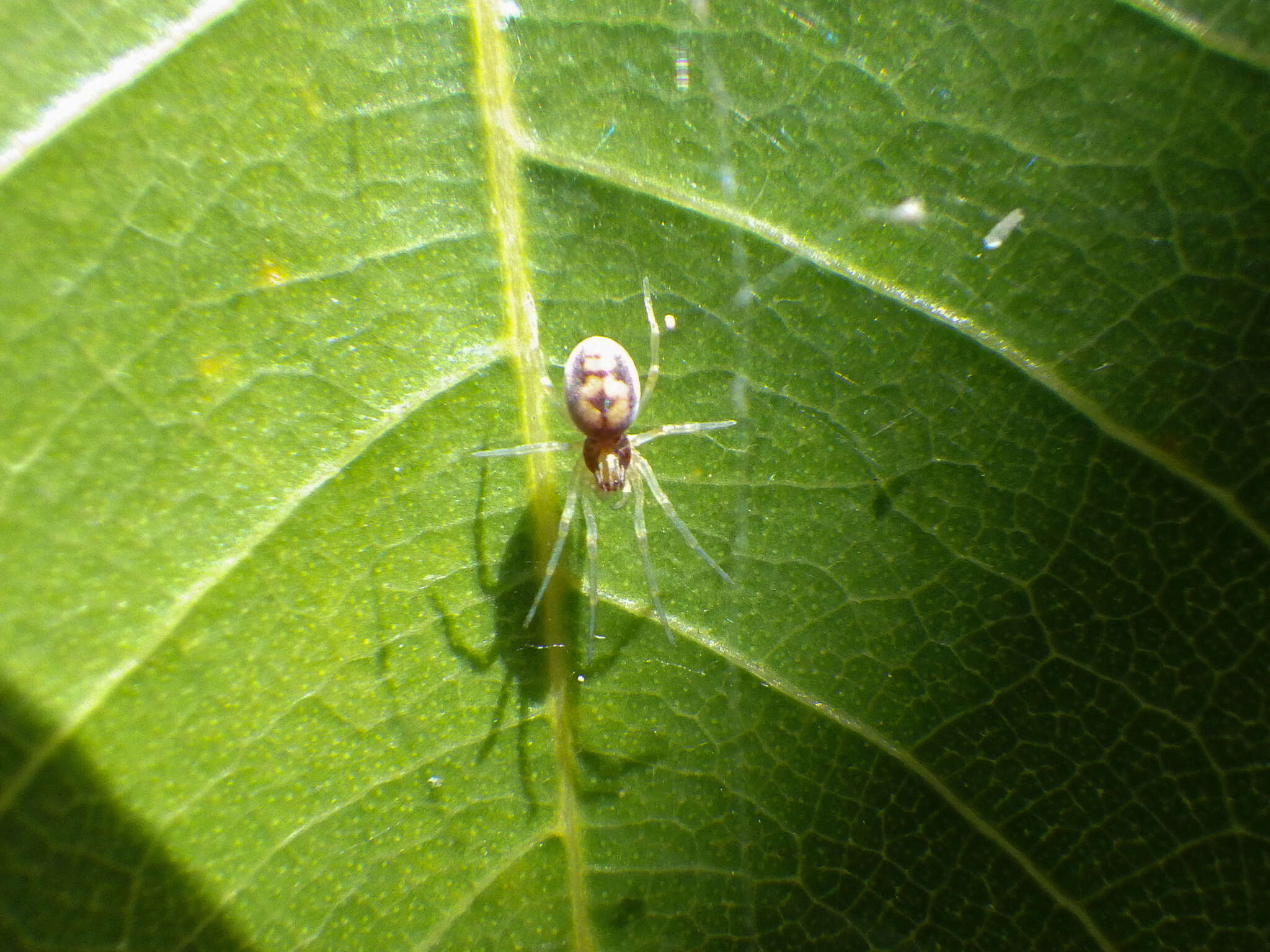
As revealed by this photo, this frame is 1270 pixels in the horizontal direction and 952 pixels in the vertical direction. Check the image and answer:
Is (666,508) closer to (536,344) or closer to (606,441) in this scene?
(606,441)

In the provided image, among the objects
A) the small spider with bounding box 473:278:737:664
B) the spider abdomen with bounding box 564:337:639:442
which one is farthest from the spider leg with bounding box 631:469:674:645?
the spider abdomen with bounding box 564:337:639:442

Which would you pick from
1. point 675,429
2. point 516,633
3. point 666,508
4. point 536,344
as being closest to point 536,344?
point 536,344

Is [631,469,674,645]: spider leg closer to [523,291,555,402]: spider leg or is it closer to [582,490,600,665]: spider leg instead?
[582,490,600,665]: spider leg

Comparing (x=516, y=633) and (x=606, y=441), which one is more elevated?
(x=606, y=441)

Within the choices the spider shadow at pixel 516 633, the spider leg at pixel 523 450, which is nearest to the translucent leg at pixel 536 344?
the spider leg at pixel 523 450

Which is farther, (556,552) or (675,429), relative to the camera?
(675,429)

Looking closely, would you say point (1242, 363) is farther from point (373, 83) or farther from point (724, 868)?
point (373, 83)

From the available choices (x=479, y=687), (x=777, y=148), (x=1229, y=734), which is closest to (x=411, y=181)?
(x=777, y=148)
